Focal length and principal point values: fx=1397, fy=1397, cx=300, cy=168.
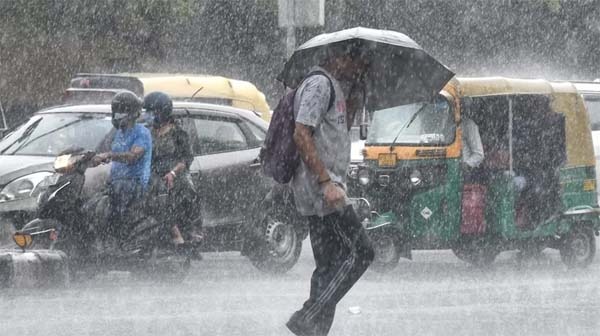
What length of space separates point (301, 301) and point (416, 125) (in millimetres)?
3301

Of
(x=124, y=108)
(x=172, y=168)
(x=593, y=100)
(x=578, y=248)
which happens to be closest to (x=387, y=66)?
(x=124, y=108)

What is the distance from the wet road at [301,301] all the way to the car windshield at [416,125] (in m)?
1.27

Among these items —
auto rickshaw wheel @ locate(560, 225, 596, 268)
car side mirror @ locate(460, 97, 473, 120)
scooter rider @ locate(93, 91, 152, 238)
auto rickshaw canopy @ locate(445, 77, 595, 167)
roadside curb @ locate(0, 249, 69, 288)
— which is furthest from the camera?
auto rickshaw wheel @ locate(560, 225, 596, 268)

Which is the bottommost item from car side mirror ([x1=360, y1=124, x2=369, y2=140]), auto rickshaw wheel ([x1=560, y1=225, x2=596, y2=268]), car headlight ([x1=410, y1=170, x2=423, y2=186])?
auto rickshaw wheel ([x1=560, y1=225, x2=596, y2=268])

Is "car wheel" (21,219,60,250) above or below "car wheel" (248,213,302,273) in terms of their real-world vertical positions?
above

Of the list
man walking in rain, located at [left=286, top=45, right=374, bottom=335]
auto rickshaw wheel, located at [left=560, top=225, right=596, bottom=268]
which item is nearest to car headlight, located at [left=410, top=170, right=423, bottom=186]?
auto rickshaw wheel, located at [left=560, top=225, right=596, bottom=268]

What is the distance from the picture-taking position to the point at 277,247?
12.9 meters

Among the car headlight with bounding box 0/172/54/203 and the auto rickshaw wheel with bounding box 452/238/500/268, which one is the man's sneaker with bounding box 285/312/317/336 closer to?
the car headlight with bounding box 0/172/54/203

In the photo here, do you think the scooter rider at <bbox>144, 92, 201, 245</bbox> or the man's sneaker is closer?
the man's sneaker

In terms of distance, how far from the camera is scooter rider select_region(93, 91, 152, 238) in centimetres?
1143

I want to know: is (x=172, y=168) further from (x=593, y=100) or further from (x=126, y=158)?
(x=593, y=100)

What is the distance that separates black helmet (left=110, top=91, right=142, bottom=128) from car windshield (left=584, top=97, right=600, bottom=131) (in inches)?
468

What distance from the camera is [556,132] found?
13.8m

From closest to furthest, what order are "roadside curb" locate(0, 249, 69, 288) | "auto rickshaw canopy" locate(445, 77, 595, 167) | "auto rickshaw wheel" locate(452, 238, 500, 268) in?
"roadside curb" locate(0, 249, 69, 288), "auto rickshaw wheel" locate(452, 238, 500, 268), "auto rickshaw canopy" locate(445, 77, 595, 167)
